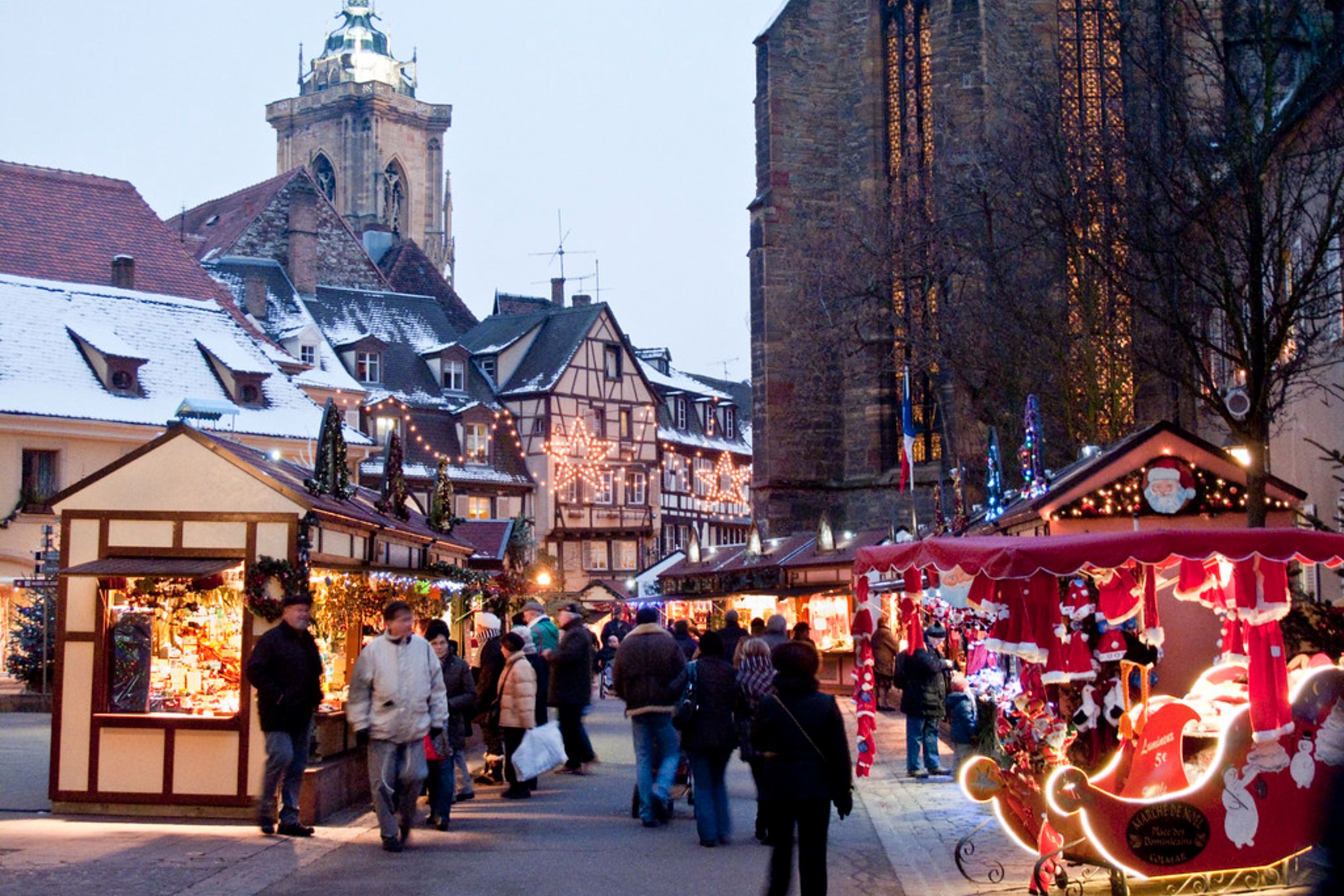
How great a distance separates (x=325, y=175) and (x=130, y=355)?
62075 mm

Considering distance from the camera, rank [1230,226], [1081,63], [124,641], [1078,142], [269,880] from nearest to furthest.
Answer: [269,880], [124,641], [1230,226], [1078,142], [1081,63]

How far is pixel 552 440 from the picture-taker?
2418 inches

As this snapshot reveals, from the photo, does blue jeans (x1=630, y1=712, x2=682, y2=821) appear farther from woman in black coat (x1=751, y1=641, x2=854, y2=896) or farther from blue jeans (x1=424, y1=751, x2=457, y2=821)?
woman in black coat (x1=751, y1=641, x2=854, y2=896)

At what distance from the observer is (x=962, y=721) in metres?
16.1

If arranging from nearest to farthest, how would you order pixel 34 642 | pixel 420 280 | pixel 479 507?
1. pixel 34 642
2. pixel 479 507
3. pixel 420 280

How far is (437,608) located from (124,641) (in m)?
7.01

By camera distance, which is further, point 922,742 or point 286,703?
point 922,742

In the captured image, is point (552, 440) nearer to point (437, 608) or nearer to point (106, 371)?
point (106, 371)

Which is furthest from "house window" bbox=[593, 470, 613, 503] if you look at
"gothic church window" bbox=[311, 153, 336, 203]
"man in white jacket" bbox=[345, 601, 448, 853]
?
"man in white jacket" bbox=[345, 601, 448, 853]

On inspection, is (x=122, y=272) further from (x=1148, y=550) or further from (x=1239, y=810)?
(x=1239, y=810)

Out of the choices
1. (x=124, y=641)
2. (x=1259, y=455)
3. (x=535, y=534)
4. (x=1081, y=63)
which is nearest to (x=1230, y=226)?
(x=1259, y=455)

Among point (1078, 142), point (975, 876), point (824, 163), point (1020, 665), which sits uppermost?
point (824, 163)

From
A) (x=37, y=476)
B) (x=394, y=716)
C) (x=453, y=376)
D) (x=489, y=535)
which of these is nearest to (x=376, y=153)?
(x=453, y=376)

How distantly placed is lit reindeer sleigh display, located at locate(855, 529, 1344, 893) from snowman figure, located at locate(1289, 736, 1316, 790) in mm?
10
